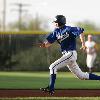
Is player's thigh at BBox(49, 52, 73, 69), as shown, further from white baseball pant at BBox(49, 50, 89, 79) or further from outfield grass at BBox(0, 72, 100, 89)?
outfield grass at BBox(0, 72, 100, 89)

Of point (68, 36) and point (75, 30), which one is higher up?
point (75, 30)

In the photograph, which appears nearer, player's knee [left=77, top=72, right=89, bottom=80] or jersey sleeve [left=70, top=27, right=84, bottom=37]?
jersey sleeve [left=70, top=27, right=84, bottom=37]

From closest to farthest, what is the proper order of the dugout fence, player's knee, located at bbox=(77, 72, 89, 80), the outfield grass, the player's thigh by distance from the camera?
the player's thigh, player's knee, located at bbox=(77, 72, 89, 80), the outfield grass, the dugout fence

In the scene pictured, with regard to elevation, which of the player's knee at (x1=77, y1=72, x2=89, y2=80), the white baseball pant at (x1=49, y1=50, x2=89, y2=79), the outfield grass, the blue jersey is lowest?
the outfield grass

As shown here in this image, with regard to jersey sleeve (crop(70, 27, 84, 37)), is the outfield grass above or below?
below

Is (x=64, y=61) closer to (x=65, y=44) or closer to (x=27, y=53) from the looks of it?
(x=65, y=44)

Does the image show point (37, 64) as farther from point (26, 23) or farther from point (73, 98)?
point (26, 23)

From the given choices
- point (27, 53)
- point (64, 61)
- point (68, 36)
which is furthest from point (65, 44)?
point (27, 53)

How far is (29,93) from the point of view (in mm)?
11242

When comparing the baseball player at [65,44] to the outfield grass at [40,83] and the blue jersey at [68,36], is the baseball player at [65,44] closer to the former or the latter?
the blue jersey at [68,36]

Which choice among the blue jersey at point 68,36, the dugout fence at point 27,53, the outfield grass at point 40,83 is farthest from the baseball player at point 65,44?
the dugout fence at point 27,53

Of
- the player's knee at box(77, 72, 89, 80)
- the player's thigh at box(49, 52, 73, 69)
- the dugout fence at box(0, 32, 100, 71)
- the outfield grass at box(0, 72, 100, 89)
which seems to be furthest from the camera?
the dugout fence at box(0, 32, 100, 71)

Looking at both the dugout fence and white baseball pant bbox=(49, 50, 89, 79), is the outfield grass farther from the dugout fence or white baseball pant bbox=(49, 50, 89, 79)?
the dugout fence

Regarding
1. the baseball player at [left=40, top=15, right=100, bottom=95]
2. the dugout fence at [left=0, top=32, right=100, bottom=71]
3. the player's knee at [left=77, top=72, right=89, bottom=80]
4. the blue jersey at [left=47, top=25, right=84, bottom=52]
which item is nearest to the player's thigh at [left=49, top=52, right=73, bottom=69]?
the baseball player at [left=40, top=15, right=100, bottom=95]
